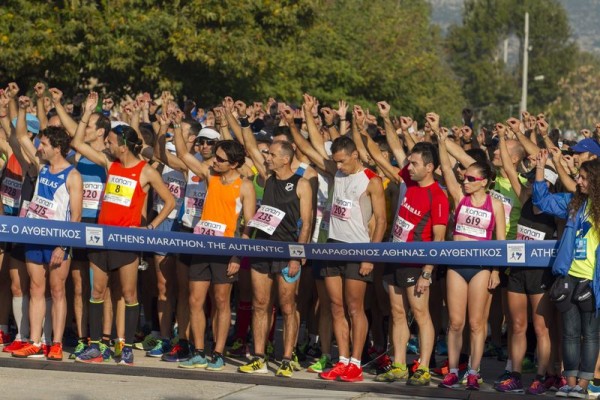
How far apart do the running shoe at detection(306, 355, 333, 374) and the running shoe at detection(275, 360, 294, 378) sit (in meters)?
0.35

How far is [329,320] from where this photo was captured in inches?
533

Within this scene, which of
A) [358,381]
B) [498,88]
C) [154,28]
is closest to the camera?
[358,381]

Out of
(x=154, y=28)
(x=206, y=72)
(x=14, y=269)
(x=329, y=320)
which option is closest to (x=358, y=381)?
(x=329, y=320)

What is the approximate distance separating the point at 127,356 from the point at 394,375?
2369mm

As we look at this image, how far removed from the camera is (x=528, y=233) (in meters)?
12.4

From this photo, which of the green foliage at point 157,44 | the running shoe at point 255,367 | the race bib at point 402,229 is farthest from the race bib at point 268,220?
the green foliage at point 157,44

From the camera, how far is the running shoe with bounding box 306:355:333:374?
13.2m

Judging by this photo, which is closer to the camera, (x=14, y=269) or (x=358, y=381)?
(x=358, y=381)

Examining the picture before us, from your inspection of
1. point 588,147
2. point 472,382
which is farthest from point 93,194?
point 588,147

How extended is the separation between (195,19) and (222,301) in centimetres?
1535

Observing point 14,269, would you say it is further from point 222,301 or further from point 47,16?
point 47,16

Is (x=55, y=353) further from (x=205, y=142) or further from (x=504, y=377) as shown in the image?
(x=504, y=377)

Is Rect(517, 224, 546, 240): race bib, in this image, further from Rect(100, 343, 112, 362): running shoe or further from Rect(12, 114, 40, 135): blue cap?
Rect(12, 114, 40, 135): blue cap

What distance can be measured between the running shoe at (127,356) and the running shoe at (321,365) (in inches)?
61.8
